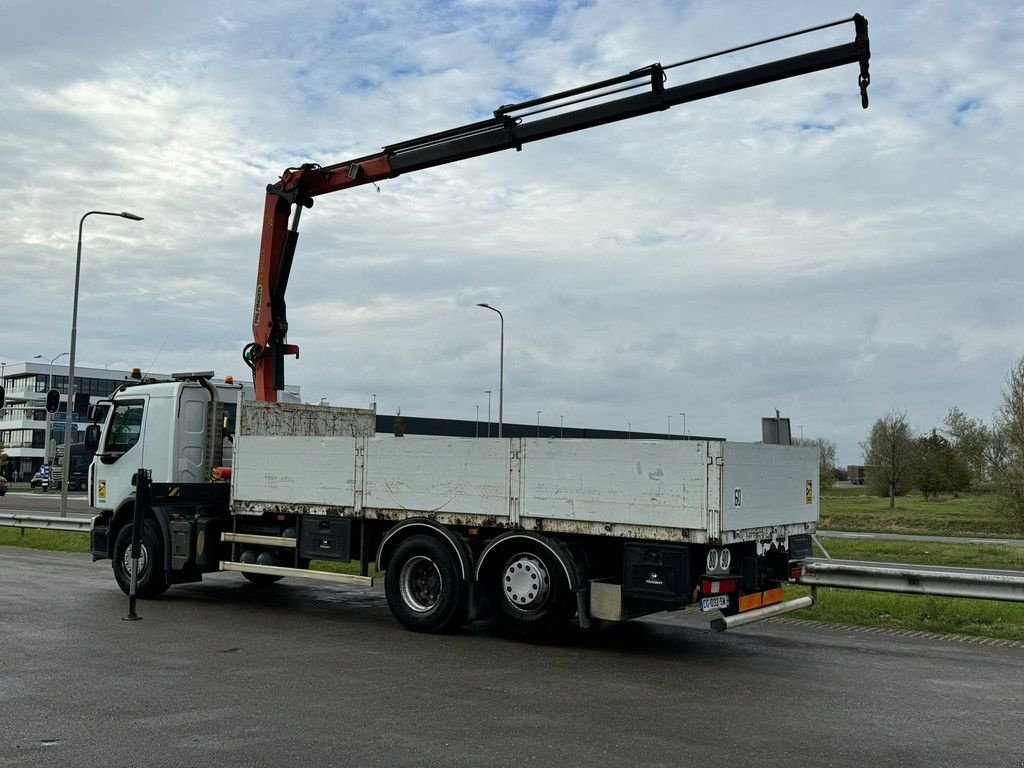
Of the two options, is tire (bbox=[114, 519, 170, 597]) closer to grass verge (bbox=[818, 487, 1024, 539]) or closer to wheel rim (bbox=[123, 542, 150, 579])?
wheel rim (bbox=[123, 542, 150, 579])

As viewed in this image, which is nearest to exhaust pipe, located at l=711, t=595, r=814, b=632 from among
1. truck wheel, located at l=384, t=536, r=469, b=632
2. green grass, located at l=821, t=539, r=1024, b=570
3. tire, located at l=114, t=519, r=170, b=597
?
truck wheel, located at l=384, t=536, r=469, b=632

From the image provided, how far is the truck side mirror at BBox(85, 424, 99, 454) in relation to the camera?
555 inches

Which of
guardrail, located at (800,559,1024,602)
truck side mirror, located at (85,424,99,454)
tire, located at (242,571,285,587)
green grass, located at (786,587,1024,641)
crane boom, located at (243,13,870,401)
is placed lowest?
tire, located at (242,571,285,587)

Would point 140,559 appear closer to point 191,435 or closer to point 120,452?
point 120,452

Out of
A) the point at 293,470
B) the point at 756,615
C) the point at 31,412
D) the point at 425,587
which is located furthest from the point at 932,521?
the point at 31,412

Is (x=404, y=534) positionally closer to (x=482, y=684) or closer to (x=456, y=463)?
(x=456, y=463)

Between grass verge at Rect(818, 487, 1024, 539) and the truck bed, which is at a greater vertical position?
the truck bed

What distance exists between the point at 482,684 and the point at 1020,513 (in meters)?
32.1

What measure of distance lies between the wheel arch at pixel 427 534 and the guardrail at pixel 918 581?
11.8ft

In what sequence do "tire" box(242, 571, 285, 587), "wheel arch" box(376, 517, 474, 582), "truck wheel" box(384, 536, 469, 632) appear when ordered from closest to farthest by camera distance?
"wheel arch" box(376, 517, 474, 582), "truck wheel" box(384, 536, 469, 632), "tire" box(242, 571, 285, 587)

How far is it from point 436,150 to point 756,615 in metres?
8.05

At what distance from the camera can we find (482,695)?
7707 millimetres

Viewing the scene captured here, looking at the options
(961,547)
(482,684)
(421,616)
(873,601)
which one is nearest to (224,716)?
(482,684)

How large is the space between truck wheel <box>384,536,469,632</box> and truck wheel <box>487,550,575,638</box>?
1.79 feet
